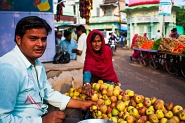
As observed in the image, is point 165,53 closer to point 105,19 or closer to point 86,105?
point 86,105

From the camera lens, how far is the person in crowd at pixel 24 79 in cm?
149

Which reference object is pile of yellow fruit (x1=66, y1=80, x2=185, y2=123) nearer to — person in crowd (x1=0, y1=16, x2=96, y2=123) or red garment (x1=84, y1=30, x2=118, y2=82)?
red garment (x1=84, y1=30, x2=118, y2=82)

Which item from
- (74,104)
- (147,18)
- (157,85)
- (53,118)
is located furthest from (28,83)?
(147,18)

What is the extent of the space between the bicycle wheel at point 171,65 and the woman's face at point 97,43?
5868mm

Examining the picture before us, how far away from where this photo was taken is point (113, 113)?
7.72 feet

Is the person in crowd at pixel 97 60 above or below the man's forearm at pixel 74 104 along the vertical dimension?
above

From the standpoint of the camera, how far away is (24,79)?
165 centimetres

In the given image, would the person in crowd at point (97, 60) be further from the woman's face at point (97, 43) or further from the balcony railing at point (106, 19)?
the balcony railing at point (106, 19)

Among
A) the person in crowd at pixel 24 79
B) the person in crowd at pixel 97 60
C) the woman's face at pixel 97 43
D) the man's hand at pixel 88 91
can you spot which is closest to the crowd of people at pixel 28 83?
the person in crowd at pixel 24 79

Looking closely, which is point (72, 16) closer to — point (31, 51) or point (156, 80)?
point (156, 80)

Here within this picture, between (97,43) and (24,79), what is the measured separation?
5.53 feet

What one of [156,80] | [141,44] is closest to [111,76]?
[156,80]

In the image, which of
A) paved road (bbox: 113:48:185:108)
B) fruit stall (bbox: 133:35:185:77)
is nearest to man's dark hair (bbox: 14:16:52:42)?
paved road (bbox: 113:48:185:108)

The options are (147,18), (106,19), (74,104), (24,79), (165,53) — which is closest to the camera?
(24,79)
